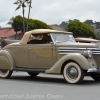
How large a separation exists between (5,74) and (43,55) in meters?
2.20

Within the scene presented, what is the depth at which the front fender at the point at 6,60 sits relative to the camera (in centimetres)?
1212

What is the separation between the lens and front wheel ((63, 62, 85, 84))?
33.6ft

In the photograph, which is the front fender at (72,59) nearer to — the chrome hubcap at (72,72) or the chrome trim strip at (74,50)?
the chrome trim strip at (74,50)

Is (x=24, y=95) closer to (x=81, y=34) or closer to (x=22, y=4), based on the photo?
(x=22, y=4)

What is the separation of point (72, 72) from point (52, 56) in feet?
3.38

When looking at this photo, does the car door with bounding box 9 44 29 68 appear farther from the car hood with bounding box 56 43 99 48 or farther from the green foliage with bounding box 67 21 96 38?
the green foliage with bounding box 67 21 96 38

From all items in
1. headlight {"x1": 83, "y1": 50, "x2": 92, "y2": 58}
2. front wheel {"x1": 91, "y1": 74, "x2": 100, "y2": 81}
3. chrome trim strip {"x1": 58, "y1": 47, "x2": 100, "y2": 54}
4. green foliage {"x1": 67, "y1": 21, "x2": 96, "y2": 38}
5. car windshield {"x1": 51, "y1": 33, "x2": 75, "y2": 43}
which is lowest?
front wheel {"x1": 91, "y1": 74, "x2": 100, "y2": 81}

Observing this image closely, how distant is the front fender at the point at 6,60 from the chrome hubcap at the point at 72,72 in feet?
8.62

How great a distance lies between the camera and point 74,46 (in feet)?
35.0

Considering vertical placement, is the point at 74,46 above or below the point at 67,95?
above

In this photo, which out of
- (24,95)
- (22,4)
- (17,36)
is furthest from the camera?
(17,36)

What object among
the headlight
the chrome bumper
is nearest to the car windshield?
the headlight

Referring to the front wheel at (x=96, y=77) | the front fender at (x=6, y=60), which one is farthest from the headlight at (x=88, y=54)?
the front fender at (x=6, y=60)

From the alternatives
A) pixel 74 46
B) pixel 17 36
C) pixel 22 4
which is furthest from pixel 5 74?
pixel 17 36
